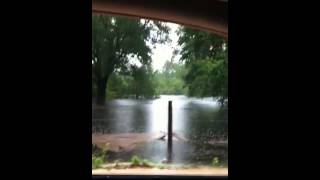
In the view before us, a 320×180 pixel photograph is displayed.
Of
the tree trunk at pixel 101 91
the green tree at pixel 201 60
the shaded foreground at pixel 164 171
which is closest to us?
the shaded foreground at pixel 164 171

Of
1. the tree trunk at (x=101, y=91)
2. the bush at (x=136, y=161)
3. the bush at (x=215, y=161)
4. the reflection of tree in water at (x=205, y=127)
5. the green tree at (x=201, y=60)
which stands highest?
the green tree at (x=201, y=60)

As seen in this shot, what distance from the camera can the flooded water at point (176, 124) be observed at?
4.16 m

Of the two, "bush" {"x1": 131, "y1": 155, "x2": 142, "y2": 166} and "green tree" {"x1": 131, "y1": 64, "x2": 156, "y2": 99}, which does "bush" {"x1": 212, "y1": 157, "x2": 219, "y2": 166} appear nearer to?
"bush" {"x1": 131, "y1": 155, "x2": 142, "y2": 166}

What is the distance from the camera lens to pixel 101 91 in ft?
13.0

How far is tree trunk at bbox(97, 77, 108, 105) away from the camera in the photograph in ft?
12.8

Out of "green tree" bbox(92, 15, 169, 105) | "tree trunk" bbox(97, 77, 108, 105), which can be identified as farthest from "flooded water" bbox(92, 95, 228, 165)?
"green tree" bbox(92, 15, 169, 105)

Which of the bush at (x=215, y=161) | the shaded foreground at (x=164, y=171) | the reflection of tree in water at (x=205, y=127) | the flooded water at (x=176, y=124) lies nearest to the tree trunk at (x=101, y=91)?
the flooded water at (x=176, y=124)

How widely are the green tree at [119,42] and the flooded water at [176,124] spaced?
0.32m

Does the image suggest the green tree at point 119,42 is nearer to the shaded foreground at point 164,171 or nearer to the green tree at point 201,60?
the green tree at point 201,60

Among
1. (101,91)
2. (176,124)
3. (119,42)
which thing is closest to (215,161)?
(176,124)

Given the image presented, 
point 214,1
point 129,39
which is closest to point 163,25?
point 129,39

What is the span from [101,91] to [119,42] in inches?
24.5
